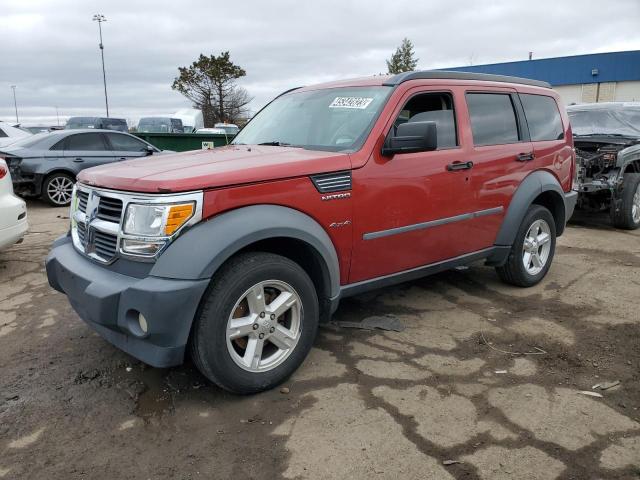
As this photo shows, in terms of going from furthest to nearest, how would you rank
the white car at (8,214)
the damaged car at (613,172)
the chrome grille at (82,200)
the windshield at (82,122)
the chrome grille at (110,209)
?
the windshield at (82,122) → the damaged car at (613,172) → the white car at (8,214) → the chrome grille at (82,200) → the chrome grille at (110,209)

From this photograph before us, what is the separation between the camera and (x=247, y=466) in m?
2.42

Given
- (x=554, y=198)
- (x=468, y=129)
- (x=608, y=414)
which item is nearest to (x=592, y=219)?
(x=554, y=198)

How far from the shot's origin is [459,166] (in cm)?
391

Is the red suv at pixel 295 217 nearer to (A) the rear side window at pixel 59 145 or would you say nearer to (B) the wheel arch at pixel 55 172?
(B) the wheel arch at pixel 55 172

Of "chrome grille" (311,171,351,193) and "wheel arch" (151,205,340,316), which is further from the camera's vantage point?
"chrome grille" (311,171,351,193)

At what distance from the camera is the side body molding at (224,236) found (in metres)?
2.61

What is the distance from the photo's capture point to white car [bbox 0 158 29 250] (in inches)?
200

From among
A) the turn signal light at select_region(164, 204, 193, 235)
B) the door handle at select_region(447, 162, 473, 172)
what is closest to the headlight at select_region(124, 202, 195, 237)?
the turn signal light at select_region(164, 204, 193, 235)

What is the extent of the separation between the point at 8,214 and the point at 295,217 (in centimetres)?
367

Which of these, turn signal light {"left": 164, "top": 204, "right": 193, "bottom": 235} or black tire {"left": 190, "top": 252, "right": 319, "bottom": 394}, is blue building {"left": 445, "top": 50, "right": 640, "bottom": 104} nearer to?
black tire {"left": 190, "top": 252, "right": 319, "bottom": 394}

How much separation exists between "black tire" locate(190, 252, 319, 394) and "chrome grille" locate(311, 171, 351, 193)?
0.51 metres

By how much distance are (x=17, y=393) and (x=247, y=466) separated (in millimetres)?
1644

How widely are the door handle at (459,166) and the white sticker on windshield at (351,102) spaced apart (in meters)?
0.79

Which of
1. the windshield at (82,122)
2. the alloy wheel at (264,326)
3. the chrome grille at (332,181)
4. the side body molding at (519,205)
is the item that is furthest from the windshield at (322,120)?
the windshield at (82,122)
